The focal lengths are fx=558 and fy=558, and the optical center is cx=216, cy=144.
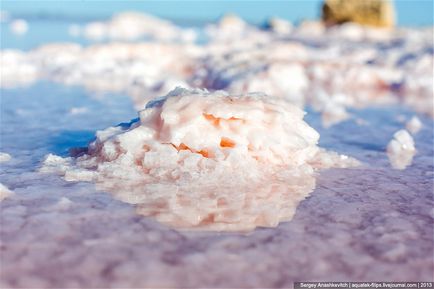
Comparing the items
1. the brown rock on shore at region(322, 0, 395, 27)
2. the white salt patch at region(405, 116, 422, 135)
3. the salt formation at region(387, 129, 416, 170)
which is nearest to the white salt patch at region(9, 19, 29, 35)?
the brown rock on shore at region(322, 0, 395, 27)

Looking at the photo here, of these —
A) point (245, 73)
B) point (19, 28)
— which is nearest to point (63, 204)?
point (245, 73)

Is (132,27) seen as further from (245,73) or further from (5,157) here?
(5,157)

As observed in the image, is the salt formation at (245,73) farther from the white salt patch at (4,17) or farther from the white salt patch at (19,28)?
the white salt patch at (4,17)

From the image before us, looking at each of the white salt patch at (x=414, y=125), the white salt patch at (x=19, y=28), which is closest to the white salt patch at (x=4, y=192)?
the white salt patch at (x=414, y=125)

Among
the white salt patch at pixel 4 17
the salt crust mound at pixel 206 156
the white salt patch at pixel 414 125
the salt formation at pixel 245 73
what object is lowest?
the salt crust mound at pixel 206 156

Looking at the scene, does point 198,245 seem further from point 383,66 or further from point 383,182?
point 383,66

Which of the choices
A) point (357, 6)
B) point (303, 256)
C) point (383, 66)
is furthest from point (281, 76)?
point (357, 6)
